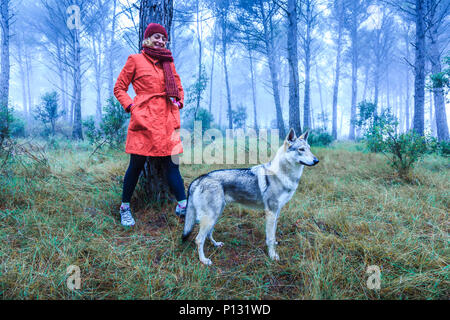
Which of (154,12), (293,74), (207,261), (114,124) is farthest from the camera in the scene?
(293,74)

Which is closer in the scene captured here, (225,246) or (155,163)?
(225,246)

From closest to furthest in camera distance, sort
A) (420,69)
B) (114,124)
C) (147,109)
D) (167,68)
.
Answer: (147,109) < (167,68) < (114,124) < (420,69)

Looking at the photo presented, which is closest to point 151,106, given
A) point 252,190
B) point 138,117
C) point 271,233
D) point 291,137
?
point 138,117

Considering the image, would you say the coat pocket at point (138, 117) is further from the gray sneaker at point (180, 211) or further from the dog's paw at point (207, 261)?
the dog's paw at point (207, 261)

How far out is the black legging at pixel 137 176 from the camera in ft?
7.43

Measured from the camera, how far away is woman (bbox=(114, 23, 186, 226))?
2.19 metres

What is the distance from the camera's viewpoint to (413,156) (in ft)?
12.5

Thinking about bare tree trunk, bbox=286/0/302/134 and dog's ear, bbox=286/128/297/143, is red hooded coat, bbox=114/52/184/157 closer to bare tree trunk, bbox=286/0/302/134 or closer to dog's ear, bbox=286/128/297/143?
dog's ear, bbox=286/128/297/143

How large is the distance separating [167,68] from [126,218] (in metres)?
1.82

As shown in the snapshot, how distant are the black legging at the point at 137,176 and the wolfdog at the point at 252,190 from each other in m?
0.47

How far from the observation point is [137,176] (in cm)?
235

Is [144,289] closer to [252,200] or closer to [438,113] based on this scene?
[252,200]
